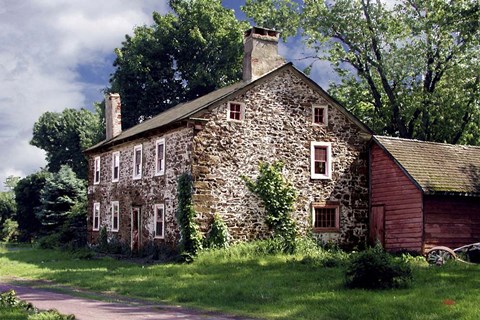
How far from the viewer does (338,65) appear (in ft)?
139

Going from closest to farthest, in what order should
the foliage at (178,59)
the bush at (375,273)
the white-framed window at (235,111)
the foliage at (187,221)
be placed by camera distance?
the bush at (375,273), the foliage at (187,221), the white-framed window at (235,111), the foliage at (178,59)

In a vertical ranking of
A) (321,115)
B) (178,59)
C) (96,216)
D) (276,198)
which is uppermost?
(178,59)

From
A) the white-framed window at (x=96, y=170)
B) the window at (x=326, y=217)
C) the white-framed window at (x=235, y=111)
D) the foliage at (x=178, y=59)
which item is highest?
the foliage at (x=178, y=59)

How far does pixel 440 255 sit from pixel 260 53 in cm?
1326

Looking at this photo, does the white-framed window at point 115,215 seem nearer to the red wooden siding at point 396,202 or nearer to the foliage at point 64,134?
the red wooden siding at point 396,202

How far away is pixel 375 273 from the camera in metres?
16.4

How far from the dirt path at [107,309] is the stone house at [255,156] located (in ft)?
35.2

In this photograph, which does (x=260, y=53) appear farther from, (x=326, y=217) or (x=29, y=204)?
(x=29, y=204)

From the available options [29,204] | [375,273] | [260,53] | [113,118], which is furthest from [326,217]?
[29,204]

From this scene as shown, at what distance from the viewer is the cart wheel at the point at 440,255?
23991 millimetres

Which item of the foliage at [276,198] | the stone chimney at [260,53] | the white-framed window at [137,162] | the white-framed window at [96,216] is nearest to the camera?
the foliage at [276,198]

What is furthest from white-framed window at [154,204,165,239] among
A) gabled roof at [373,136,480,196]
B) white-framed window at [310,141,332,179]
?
gabled roof at [373,136,480,196]

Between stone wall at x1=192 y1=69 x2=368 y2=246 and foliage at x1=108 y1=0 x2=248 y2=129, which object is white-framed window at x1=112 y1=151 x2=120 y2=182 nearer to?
stone wall at x1=192 y1=69 x2=368 y2=246

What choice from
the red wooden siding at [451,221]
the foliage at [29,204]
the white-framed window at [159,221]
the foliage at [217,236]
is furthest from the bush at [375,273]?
the foliage at [29,204]
